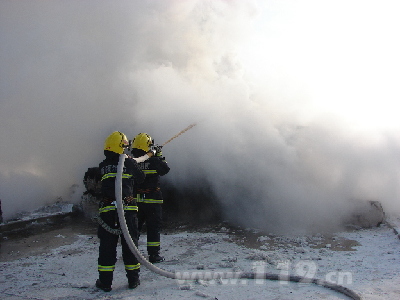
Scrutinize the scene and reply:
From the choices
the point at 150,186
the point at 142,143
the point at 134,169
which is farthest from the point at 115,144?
the point at 150,186

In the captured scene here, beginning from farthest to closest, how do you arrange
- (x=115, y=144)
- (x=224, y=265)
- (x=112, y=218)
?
(x=224, y=265), (x=115, y=144), (x=112, y=218)

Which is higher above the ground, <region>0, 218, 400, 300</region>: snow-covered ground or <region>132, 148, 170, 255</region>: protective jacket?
<region>132, 148, 170, 255</region>: protective jacket

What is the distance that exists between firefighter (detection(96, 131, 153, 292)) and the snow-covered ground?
19 centimetres

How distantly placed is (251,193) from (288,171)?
897 millimetres

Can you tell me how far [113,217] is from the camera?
3.84 meters

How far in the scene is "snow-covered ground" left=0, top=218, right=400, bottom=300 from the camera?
3.55 meters

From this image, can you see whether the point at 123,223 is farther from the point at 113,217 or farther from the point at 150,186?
the point at 150,186

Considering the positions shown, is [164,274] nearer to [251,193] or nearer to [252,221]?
[252,221]

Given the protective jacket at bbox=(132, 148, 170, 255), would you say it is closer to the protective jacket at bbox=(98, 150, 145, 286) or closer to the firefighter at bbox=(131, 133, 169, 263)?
the firefighter at bbox=(131, 133, 169, 263)

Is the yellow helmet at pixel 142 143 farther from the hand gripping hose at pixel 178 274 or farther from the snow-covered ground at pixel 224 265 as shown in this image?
the snow-covered ground at pixel 224 265

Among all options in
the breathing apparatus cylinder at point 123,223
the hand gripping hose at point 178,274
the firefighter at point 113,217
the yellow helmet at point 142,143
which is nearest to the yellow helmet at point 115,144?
the firefighter at point 113,217

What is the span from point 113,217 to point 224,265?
5.17 feet

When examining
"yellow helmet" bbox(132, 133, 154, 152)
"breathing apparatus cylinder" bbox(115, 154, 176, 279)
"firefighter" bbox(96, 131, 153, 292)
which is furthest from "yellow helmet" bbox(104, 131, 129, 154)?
"yellow helmet" bbox(132, 133, 154, 152)

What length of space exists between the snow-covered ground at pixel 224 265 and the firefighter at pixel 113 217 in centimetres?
19
